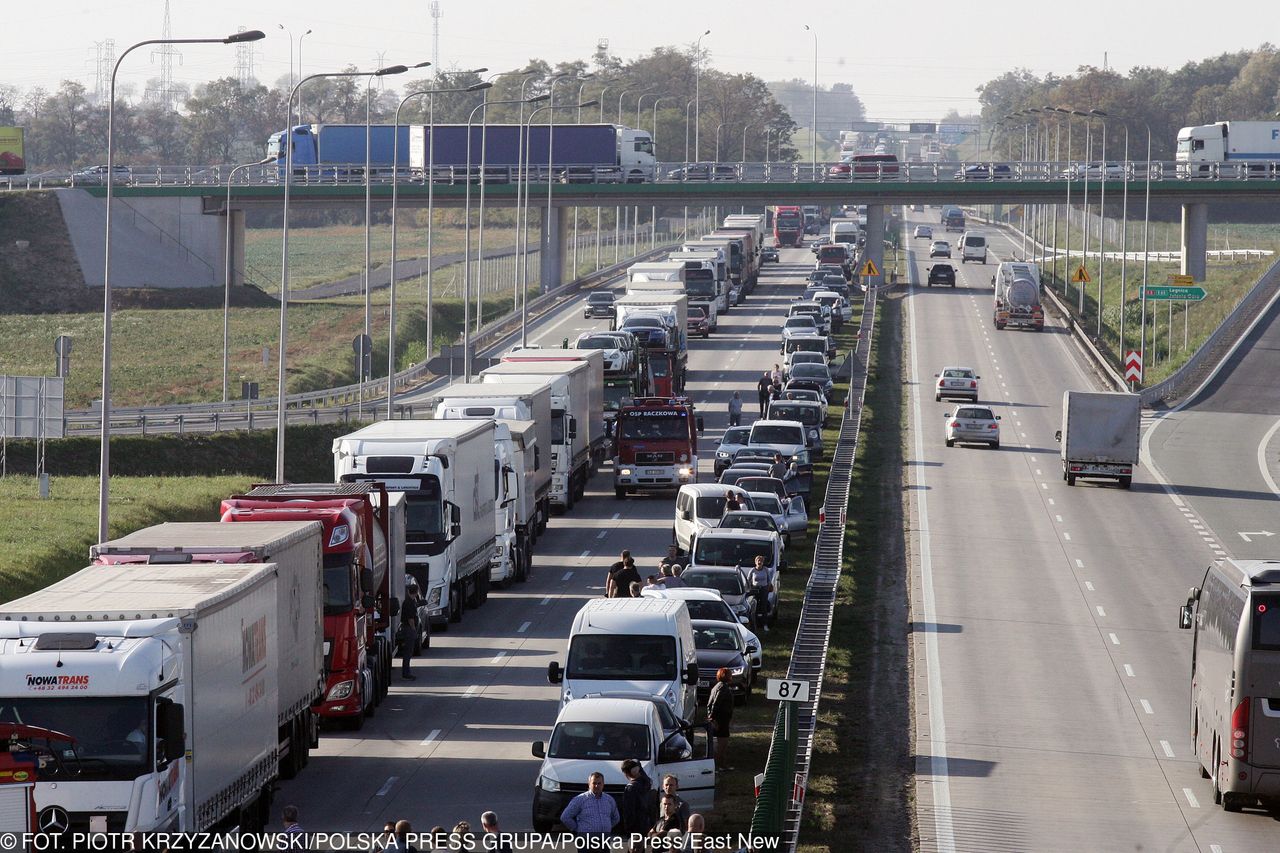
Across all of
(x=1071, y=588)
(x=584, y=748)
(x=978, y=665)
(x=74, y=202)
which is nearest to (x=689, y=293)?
(x=74, y=202)

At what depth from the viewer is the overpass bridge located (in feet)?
323

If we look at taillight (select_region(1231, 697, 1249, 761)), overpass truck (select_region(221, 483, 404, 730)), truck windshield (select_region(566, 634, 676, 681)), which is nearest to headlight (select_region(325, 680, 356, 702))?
overpass truck (select_region(221, 483, 404, 730))

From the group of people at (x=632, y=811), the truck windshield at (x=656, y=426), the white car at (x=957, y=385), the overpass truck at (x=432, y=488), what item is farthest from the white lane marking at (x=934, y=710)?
the white car at (x=957, y=385)

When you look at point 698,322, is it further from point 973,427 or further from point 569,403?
point 569,403

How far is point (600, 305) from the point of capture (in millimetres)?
94062

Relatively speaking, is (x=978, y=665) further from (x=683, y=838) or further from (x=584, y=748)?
(x=683, y=838)

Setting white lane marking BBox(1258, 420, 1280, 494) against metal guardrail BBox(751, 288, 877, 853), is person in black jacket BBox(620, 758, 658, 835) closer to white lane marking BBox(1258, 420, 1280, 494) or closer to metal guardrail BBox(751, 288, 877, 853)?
metal guardrail BBox(751, 288, 877, 853)

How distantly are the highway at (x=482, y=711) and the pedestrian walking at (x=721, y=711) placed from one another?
7.43 feet

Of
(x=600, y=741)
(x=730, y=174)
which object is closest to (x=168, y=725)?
(x=600, y=741)

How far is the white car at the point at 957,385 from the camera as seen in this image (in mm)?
68125

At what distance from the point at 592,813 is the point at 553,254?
9133 cm

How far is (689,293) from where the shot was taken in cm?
8981

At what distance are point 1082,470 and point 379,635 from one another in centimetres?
2976

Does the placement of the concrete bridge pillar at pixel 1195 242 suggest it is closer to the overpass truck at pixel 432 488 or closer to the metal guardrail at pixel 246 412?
the metal guardrail at pixel 246 412
